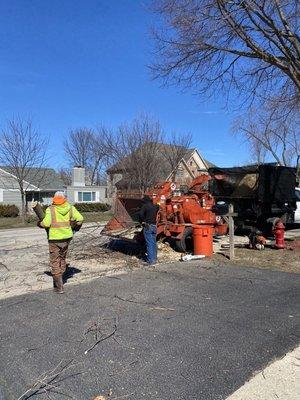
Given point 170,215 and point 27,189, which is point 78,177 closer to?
point 27,189

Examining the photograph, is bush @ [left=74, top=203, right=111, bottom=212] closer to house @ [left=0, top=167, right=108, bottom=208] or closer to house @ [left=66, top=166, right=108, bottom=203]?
house @ [left=0, top=167, right=108, bottom=208]

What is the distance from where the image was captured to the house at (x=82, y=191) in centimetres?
4553

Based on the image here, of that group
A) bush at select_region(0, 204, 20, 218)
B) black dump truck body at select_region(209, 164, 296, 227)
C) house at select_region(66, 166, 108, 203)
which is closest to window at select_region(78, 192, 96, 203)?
house at select_region(66, 166, 108, 203)

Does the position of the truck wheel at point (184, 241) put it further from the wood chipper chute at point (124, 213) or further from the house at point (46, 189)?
the house at point (46, 189)

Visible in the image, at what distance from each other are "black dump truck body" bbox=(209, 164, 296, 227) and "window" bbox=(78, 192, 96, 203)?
96.6ft

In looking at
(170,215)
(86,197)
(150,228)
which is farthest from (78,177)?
(150,228)

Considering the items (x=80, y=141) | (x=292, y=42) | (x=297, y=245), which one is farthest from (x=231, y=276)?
(x=80, y=141)

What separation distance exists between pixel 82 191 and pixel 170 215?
3453 cm

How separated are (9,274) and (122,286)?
2.99m

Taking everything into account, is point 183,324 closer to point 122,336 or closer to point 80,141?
point 122,336

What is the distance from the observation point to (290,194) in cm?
1747

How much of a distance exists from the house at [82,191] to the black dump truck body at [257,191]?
2910cm

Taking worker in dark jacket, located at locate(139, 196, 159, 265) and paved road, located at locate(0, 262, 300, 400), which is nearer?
paved road, located at locate(0, 262, 300, 400)

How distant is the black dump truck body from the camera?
16484mm
